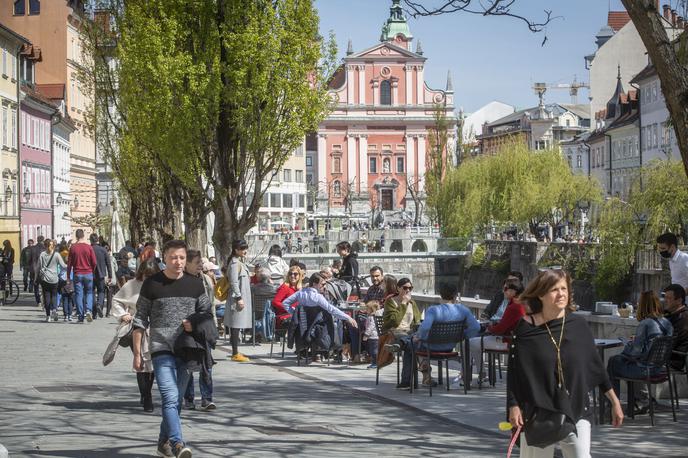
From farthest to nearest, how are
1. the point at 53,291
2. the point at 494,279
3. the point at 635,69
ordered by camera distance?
1. the point at 635,69
2. the point at 494,279
3. the point at 53,291

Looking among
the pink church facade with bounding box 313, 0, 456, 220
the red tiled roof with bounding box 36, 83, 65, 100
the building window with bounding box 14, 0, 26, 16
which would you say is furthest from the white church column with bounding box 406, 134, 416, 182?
the red tiled roof with bounding box 36, 83, 65, 100

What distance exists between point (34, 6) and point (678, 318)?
64.7 metres

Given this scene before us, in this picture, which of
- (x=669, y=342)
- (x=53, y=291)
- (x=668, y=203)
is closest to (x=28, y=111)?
(x=668, y=203)

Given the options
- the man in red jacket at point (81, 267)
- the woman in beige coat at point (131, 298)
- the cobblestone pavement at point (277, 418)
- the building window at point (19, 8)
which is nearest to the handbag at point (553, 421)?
the cobblestone pavement at point (277, 418)

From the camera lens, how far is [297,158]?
128625mm

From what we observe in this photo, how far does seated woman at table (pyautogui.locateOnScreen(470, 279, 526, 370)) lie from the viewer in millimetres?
14258

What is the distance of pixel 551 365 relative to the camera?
7.04 m

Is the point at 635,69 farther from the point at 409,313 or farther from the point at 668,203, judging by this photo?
the point at 409,313

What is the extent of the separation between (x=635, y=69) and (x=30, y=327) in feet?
262

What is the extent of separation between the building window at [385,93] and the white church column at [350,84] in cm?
259

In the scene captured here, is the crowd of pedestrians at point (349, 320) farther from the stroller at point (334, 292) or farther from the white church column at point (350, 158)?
the white church column at point (350, 158)

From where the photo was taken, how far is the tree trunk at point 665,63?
10.5 meters

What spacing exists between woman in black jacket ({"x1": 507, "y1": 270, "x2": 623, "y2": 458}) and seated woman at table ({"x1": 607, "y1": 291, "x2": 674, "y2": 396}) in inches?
214

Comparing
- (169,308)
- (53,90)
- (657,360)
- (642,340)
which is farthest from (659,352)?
(53,90)
